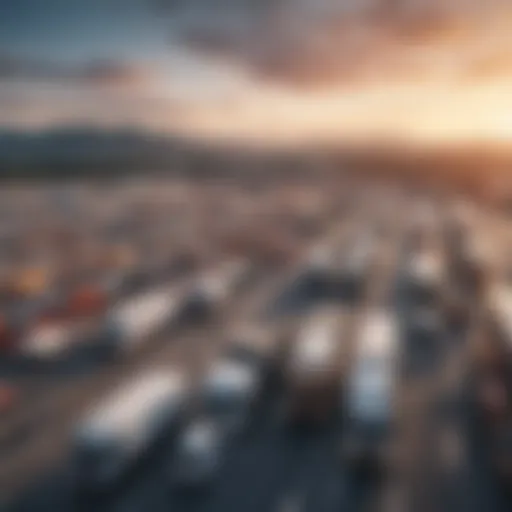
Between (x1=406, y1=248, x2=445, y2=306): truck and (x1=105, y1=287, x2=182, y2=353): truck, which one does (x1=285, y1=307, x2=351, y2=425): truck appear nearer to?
(x1=105, y1=287, x2=182, y2=353): truck

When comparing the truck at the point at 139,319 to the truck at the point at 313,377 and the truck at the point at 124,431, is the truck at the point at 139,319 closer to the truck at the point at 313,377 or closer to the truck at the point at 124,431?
the truck at the point at 124,431

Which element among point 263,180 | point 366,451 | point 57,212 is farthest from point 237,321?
point 263,180

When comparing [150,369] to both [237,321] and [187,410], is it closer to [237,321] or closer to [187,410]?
[187,410]

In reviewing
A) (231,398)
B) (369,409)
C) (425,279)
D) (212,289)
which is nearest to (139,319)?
(212,289)

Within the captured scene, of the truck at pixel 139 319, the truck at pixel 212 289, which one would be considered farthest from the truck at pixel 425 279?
the truck at pixel 139 319

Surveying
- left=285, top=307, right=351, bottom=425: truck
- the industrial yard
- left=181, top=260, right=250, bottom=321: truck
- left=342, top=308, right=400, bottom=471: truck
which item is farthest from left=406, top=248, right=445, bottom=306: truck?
left=181, top=260, right=250, bottom=321: truck

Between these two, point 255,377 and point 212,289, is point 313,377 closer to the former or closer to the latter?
point 255,377
